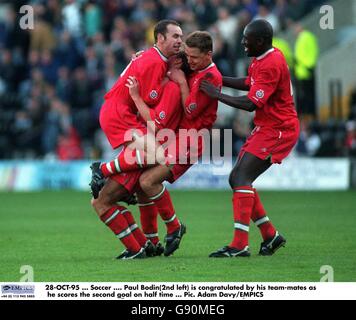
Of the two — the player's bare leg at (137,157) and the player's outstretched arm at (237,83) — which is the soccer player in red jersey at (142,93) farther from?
the player's outstretched arm at (237,83)

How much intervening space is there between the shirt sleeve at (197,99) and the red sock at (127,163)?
690 millimetres

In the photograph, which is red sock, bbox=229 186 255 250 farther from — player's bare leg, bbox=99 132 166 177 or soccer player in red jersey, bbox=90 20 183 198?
soccer player in red jersey, bbox=90 20 183 198

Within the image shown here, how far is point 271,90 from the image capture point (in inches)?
437

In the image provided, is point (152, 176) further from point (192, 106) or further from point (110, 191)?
point (192, 106)

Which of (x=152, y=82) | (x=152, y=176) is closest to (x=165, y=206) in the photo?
(x=152, y=176)

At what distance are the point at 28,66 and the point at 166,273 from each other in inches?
704

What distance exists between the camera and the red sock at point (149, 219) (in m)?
11.8

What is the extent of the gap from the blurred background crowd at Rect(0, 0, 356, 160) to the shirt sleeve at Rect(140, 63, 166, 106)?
477 inches

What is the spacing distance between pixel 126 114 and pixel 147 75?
499mm

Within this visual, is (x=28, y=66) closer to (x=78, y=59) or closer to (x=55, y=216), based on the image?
(x=78, y=59)

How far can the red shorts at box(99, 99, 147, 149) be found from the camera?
11312mm

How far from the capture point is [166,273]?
1020cm
